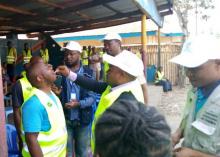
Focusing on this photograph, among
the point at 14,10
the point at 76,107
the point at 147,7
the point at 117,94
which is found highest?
the point at 14,10

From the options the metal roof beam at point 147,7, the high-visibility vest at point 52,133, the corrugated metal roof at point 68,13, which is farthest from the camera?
the corrugated metal roof at point 68,13

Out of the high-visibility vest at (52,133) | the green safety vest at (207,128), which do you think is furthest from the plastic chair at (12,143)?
the green safety vest at (207,128)

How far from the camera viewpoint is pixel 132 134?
3.78 ft

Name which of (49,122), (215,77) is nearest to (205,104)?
(215,77)

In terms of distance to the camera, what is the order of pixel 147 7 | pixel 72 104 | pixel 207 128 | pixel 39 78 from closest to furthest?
pixel 207 128, pixel 39 78, pixel 72 104, pixel 147 7

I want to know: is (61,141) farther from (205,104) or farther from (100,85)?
(205,104)

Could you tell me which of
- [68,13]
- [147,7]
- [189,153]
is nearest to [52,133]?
[189,153]

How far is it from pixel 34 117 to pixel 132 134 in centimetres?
149

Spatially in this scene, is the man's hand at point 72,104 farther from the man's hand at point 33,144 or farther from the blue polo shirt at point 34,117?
the man's hand at point 33,144

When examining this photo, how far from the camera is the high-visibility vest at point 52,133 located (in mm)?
2612

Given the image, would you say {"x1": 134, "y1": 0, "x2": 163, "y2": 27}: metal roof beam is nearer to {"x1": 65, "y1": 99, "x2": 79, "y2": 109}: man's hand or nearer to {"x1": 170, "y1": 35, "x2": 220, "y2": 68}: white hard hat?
{"x1": 65, "y1": 99, "x2": 79, "y2": 109}: man's hand

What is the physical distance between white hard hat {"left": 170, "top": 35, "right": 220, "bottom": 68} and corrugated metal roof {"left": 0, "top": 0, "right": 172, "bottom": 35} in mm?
2814

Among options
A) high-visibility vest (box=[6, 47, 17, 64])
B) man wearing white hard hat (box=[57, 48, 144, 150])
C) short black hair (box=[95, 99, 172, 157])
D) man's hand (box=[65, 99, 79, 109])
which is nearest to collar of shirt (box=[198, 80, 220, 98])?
man wearing white hard hat (box=[57, 48, 144, 150])

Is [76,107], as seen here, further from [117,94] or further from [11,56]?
[11,56]
